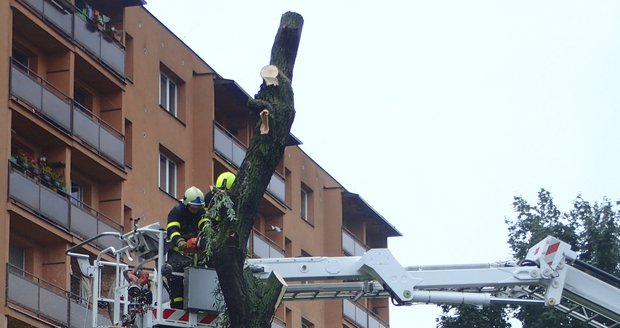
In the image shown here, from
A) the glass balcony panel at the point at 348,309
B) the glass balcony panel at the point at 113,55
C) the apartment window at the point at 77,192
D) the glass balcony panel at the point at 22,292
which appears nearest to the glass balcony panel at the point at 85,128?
the apartment window at the point at 77,192

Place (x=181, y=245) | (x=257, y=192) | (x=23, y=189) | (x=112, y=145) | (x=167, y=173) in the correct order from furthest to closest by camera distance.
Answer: (x=167, y=173) → (x=112, y=145) → (x=23, y=189) → (x=181, y=245) → (x=257, y=192)

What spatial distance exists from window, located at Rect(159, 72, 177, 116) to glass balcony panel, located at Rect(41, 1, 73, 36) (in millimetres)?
6111

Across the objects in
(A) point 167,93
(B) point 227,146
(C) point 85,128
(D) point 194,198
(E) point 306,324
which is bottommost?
(D) point 194,198

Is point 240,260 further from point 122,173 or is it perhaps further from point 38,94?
point 122,173

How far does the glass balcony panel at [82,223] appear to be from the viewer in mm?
37562

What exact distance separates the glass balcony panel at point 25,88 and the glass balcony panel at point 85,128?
1729mm

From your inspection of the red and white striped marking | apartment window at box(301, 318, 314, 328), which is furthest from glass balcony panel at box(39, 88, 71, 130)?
apartment window at box(301, 318, 314, 328)

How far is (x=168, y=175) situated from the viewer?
1774 inches

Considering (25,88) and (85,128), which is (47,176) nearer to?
(25,88)

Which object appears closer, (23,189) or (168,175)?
(23,189)

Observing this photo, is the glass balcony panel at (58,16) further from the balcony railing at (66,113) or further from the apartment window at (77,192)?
the apartment window at (77,192)

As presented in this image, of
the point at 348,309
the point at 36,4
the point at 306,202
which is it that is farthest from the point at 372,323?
the point at 36,4

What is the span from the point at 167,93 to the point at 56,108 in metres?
8.17

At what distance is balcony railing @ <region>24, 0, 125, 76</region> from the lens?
37.5 metres
